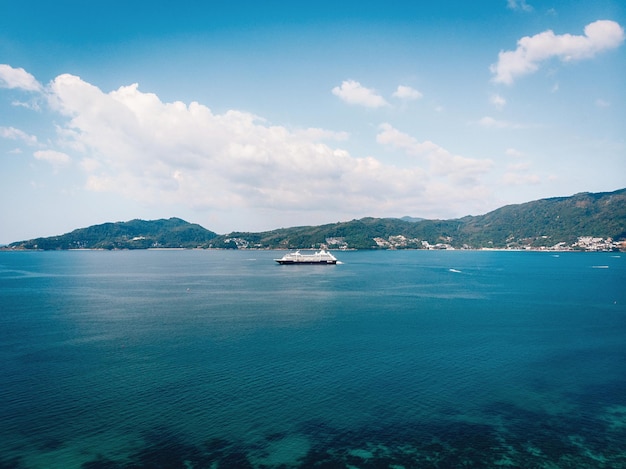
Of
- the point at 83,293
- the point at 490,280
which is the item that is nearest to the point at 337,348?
the point at 83,293

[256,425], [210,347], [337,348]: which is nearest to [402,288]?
[337,348]

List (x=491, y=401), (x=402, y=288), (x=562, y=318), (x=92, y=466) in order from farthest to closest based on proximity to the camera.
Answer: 1. (x=402, y=288)
2. (x=562, y=318)
3. (x=491, y=401)
4. (x=92, y=466)

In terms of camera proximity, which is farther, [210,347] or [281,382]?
[210,347]

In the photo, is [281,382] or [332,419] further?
[281,382]

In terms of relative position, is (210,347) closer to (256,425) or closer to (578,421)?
(256,425)

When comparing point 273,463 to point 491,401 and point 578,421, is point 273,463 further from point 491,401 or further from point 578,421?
point 578,421

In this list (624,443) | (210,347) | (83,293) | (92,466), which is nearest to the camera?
(92,466)
